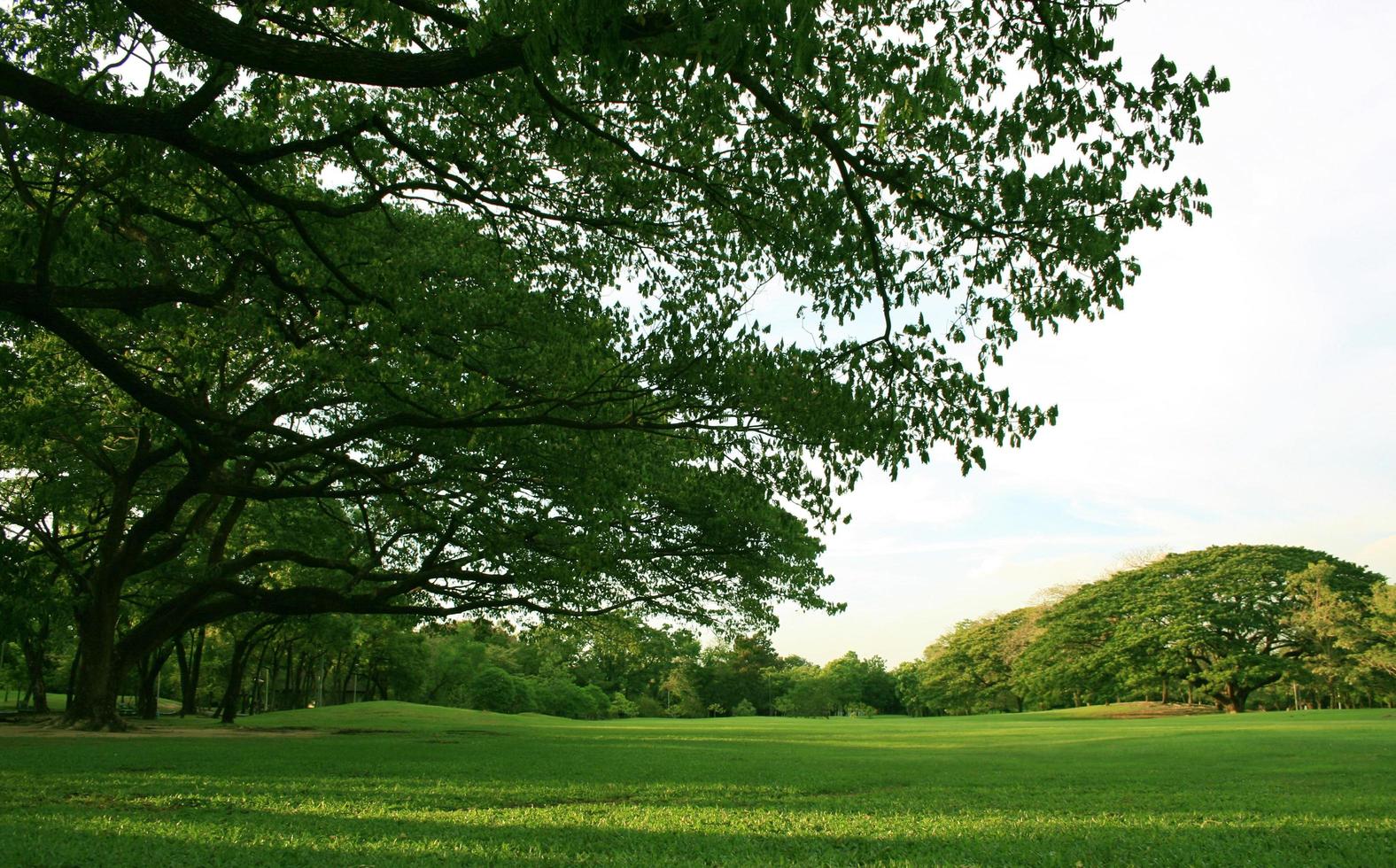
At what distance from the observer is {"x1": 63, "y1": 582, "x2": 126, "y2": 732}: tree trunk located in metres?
18.0

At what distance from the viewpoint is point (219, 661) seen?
4734cm

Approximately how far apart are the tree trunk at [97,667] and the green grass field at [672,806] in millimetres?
2913

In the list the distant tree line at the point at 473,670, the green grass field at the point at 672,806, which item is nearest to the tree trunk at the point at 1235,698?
the distant tree line at the point at 473,670

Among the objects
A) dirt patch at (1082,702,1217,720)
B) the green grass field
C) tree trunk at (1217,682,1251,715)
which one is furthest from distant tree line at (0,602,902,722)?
tree trunk at (1217,682,1251,715)

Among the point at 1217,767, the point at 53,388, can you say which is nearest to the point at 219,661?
the point at 53,388

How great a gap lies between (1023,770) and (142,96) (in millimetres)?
14115

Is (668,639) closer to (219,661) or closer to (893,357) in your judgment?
(893,357)

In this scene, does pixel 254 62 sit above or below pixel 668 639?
above

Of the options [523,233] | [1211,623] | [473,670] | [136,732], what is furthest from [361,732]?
[1211,623]

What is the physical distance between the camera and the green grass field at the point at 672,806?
17.9 ft

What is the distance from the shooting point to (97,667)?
18766 mm

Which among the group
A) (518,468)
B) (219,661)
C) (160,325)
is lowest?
(219,661)

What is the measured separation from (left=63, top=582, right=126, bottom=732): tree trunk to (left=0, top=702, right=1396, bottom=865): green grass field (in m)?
2.91

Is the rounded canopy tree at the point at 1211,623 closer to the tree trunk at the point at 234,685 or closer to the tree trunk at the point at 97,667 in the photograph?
the tree trunk at the point at 234,685
